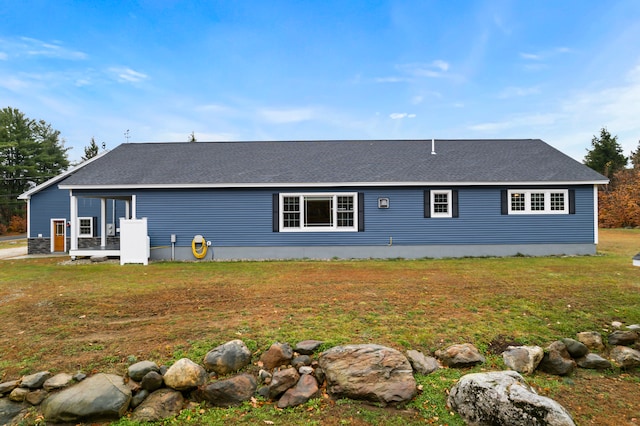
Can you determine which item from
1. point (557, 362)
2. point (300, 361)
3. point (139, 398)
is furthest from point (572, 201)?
point (139, 398)

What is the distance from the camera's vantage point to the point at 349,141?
17125 mm

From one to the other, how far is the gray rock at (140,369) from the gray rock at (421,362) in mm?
3213

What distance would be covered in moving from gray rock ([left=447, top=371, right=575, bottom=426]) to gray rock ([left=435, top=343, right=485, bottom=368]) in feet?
2.17

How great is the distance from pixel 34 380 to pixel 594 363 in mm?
7088

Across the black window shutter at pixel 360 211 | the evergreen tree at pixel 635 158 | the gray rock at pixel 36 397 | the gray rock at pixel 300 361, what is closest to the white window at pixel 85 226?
the black window shutter at pixel 360 211

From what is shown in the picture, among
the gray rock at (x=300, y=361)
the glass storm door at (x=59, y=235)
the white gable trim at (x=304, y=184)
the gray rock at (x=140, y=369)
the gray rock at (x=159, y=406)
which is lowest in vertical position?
the gray rock at (x=159, y=406)

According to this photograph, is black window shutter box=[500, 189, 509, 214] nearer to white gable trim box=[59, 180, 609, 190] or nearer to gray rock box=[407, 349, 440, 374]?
white gable trim box=[59, 180, 609, 190]

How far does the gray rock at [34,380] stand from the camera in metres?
3.55

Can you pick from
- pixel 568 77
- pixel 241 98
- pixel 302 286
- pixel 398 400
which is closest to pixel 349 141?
pixel 241 98

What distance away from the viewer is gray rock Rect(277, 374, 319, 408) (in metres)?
3.46

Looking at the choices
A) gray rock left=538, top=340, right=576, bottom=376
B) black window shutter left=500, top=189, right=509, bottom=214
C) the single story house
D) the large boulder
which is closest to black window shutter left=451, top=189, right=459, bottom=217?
the single story house

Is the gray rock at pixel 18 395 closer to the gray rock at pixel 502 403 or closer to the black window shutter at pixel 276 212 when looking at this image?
the gray rock at pixel 502 403

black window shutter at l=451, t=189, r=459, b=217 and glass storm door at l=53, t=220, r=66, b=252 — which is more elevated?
black window shutter at l=451, t=189, r=459, b=217

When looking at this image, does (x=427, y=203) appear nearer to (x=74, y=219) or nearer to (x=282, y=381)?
(x=282, y=381)
